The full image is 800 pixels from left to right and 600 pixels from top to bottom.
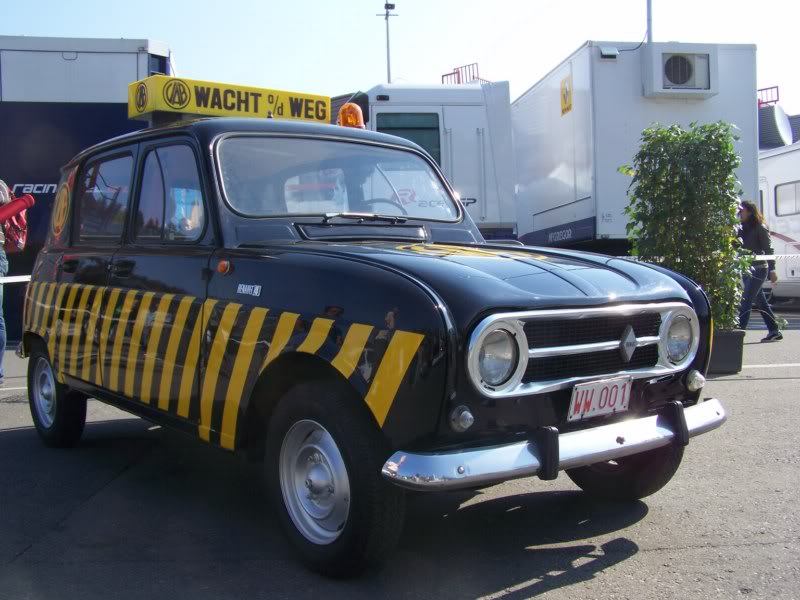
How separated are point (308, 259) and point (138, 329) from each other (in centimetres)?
132

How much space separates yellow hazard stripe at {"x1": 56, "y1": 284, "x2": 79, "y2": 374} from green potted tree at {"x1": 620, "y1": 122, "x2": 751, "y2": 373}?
5372 mm

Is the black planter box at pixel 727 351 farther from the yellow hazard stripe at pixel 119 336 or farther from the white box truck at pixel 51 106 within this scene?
the white box truck at pixel 51 106

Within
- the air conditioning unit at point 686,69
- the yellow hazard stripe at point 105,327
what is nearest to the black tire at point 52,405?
the yellow hazard stripe at point 105,327

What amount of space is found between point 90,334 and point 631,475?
3.03 m

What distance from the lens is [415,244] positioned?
13.3ft

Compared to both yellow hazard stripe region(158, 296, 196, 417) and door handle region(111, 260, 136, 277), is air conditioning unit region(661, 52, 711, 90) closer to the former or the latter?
door handle region(111, 260, 136, 277)

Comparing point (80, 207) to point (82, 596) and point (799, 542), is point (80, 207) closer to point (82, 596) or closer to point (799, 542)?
point (82, 596)

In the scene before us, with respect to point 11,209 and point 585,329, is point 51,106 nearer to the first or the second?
point 11,209

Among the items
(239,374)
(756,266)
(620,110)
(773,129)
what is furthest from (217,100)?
(773,129)

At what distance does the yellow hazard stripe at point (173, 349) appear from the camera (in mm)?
3908

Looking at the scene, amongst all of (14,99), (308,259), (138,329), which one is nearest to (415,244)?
(308,259)


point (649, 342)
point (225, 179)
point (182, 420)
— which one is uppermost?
point (225, 179)

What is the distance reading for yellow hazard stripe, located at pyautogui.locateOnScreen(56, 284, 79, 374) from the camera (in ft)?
16.5

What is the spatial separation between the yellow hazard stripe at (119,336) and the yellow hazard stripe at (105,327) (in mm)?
105
